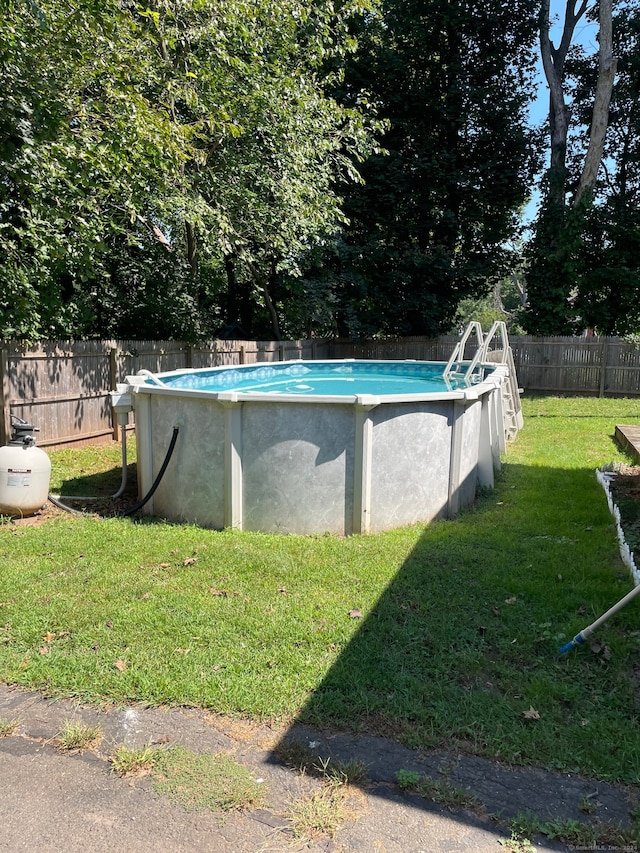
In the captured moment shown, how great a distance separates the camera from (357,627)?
10.9 ft

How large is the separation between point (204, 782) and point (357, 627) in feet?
4.30

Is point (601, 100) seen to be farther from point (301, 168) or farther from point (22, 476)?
point (22, 476)

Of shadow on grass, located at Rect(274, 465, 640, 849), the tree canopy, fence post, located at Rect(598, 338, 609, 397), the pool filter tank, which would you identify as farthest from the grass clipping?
fence post, located at Rect(598, 338, 609, 397)

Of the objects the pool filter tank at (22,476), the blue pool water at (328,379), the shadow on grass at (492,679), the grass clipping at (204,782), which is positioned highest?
the blue pool water at (328,379)

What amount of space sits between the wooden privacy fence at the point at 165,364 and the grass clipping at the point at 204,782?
6377 millimetres

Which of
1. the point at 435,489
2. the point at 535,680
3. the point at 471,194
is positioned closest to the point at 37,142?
the point at 435,489

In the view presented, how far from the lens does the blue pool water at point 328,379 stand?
905 centimetres

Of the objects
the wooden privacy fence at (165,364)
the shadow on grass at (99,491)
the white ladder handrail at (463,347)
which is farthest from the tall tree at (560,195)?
the shadow on grass at (99,491)

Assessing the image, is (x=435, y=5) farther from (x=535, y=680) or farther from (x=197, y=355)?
(x=535, y=680)

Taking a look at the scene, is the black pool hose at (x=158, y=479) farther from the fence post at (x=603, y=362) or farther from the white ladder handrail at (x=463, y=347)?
the fence post at (x=603, y=362)

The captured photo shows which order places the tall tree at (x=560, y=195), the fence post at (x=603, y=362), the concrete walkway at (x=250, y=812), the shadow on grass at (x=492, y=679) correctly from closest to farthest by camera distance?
the concrete walkway at (x=250, y=812)
the shadow on grass at (x=492, y=679)
the fence post at (x=603, y=362)
the tall tree at (x=560, y=195)

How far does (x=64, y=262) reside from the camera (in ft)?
27.2

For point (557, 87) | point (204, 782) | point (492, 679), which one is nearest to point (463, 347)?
point (492, 679)

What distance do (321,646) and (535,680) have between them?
106 cm
